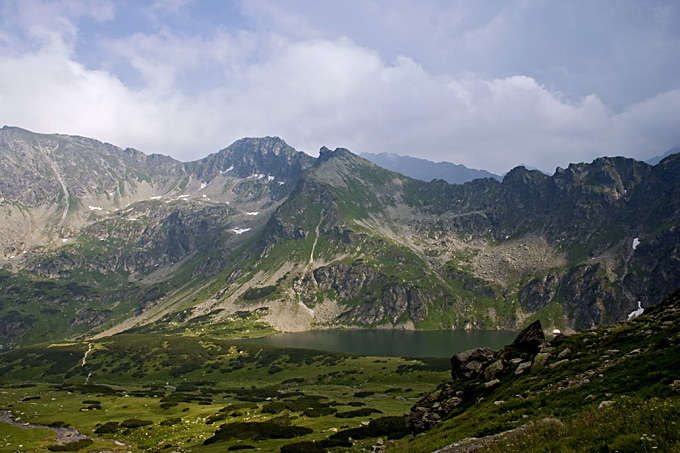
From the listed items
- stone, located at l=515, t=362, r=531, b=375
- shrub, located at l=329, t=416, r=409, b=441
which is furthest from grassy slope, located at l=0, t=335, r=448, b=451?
stone, located at l=515, t=362, r=531, b=375

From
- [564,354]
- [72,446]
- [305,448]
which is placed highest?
[564,354]

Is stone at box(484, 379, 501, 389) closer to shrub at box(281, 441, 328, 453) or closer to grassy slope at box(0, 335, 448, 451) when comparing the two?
grassy slope at box(0, 335, 448, 451)

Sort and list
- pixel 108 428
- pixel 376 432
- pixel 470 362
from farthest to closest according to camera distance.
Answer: pixel 108 428 → pixel 470 362 → pixel 376 432

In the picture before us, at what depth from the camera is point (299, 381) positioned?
14412cm

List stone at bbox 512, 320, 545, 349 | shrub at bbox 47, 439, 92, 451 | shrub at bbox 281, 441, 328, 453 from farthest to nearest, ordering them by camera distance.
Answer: shrub at bbox 47, 439, 92, 451 < stone at bbox 512, 320, 545, 349 < shrub at bbox 281, 441, 328, 453

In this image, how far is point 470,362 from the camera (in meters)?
44.6

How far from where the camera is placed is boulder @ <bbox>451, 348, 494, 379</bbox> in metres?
42.9

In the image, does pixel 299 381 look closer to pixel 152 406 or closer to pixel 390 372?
pixel 390 372

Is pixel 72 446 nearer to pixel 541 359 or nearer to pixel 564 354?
pixel 541 359

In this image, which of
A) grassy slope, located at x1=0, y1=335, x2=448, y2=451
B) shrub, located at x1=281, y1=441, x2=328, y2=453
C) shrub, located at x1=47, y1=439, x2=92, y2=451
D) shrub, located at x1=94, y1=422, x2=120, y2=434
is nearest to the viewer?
shrub, located at x1=281, y1=441, x2=328, y2=453

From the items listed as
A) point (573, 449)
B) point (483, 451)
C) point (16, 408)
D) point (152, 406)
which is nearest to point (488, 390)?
point (483, 451)

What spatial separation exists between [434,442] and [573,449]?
40.5 feet

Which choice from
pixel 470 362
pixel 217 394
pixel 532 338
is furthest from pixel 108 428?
pixel 217 394

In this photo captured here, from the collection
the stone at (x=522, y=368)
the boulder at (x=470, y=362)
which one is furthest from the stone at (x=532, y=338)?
the stone at (x=522, y=368)
